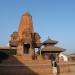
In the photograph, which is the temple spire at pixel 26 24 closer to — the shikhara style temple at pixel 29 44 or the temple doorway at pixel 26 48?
the shikhara style temple at pixel 29 44

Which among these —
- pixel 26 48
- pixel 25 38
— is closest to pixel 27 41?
pixel 25 38

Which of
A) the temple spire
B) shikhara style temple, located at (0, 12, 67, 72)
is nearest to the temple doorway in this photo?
shikhara style temple, located at (0, 12, 67, 72)

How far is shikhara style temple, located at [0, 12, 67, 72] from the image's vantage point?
29.9m

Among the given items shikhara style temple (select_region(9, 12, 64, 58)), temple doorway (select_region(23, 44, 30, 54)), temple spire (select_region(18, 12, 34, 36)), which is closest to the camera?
shikhara style temple (select_region(9, 12, 64, 58))

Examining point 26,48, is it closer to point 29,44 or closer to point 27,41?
point 29,44

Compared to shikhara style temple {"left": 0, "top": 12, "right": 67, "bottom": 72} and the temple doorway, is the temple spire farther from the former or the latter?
the temple doorway

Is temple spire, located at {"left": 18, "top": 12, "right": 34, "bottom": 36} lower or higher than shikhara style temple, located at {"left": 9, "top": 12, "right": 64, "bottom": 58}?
higher

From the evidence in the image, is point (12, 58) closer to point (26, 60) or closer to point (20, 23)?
point (26, 60)

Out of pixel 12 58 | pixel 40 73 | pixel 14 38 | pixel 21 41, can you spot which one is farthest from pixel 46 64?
pixel 14 38

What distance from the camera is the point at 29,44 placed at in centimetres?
3017

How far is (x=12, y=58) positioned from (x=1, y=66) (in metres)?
3.47

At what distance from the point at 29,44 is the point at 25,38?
1030 mm

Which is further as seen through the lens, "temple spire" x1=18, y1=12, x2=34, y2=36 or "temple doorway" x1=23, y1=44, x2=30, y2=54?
"temple spire" x1=18, y1=12, x2=34, y2=36

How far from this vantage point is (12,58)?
87.6 feet
